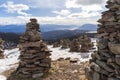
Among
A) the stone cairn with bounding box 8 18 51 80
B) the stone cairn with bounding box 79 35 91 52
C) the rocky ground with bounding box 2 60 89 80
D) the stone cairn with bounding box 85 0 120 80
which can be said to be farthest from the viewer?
the stone cairn with bounding box 79 35 91 52

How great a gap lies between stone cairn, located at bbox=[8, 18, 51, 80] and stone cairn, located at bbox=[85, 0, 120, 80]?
10962 millimetres

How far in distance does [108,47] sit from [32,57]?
13.2 meters

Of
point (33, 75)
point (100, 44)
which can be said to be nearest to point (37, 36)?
point (33, 75)

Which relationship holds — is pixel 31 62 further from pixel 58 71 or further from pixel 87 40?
pixel 87 40

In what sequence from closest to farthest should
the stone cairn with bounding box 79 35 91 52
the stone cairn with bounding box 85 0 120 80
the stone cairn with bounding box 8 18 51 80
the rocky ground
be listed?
1. the stone cairn with bounding box 85 0 120 80
2. the rocky ground
3. the stone cairn with bounding box 8 18 51 80
4. the stone cairn with bounding box 79 35 91 52

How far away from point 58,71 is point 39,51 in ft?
10.7

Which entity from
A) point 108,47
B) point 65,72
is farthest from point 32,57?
point 108,47

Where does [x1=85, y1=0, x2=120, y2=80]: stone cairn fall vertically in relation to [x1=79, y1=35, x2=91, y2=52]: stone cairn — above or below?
above

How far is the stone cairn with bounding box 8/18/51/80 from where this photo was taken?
2899cm

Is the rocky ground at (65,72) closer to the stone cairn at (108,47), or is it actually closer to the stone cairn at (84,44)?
the stone cairn at (108,47)

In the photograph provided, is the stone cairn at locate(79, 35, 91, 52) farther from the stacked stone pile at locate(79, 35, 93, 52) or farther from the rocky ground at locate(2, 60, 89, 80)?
the rocky ground at locate(2, 60, 89, 80)

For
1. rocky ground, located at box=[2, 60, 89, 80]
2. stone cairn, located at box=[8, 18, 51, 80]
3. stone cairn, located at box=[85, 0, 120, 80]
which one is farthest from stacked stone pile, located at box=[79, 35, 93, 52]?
stone cairn, located at box=[85, 0, 120, 80]

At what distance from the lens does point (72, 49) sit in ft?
194

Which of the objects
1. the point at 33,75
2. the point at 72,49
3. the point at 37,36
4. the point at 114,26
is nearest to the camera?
the point at 114,26
